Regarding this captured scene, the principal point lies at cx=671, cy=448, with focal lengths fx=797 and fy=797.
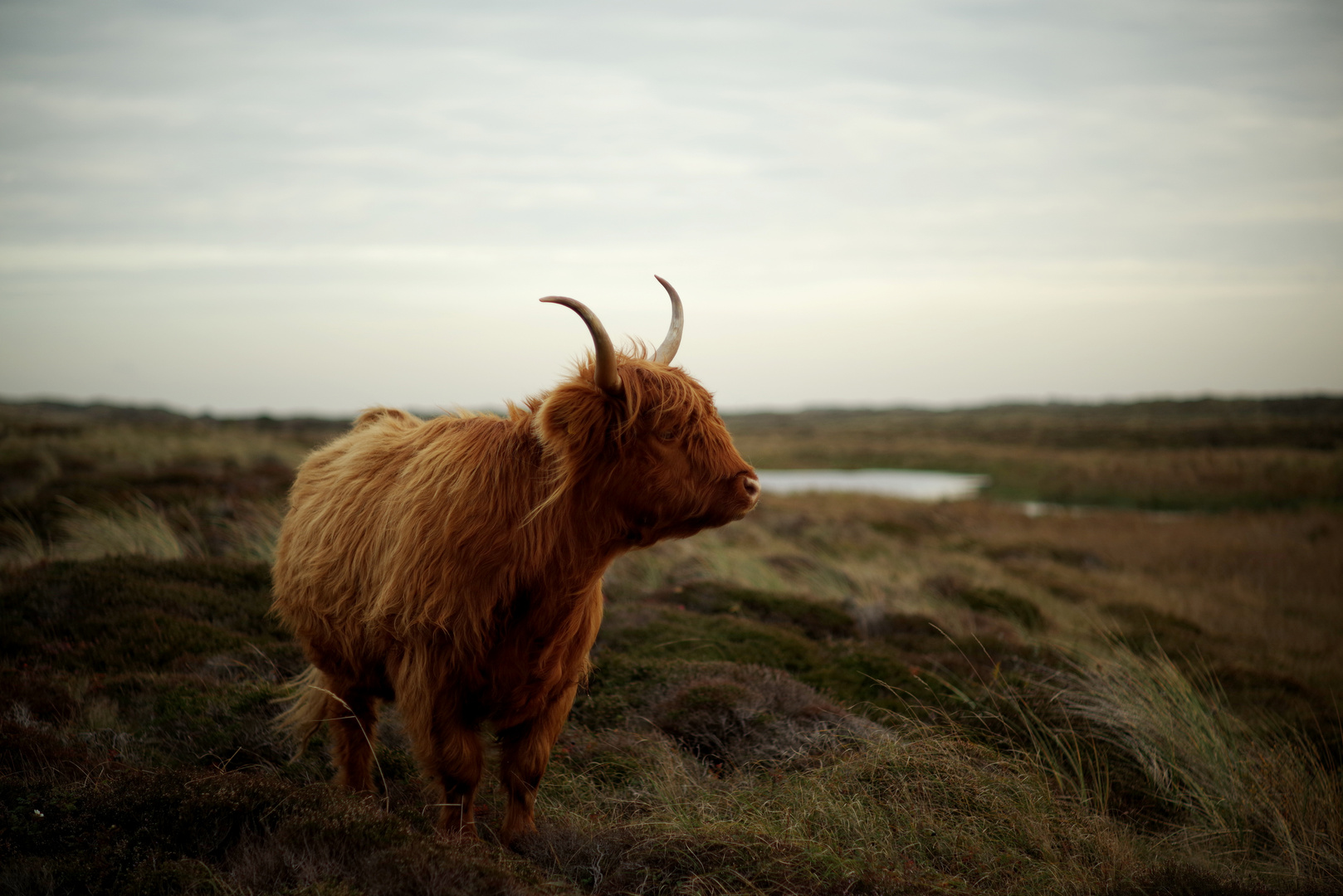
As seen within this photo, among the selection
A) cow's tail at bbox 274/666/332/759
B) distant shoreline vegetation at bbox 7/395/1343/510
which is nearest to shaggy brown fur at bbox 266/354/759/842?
cow's tail at bbox 274/666/332/759

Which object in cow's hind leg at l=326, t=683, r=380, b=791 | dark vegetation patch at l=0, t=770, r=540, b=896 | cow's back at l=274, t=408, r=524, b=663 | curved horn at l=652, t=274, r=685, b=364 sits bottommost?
cow's hind leg at l=326, t=683, r=380, b=791

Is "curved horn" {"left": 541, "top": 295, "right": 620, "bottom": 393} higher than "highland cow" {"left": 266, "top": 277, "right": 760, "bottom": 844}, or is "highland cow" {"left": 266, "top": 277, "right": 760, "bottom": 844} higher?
"curved horn" {"left": 541, "top": 295, "right": 620, "bottom": 393}

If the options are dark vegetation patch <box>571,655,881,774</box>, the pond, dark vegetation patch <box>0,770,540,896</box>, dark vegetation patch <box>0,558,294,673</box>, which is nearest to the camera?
dark vegetation patch <box>0,770,540,896</box>

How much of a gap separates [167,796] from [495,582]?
1311mm

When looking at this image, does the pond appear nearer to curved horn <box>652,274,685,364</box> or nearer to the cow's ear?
curved horn <box>652,274,685,364</box>

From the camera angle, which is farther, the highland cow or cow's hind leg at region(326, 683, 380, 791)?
cow's hind leg at region(326, 683, 380, 791)

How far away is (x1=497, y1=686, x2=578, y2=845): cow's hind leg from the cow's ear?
3.86ft

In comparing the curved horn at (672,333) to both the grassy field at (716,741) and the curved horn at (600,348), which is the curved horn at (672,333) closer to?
the curved horn at (600,348)

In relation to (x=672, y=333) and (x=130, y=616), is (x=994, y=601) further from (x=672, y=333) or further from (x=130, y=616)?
(x=130, y=616)

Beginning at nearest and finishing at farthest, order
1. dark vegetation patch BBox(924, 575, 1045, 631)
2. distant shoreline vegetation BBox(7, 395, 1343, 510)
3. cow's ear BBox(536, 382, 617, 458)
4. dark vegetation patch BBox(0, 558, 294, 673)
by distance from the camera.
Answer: cow's ear BBox(536, 382, 617, 458) < dark vegetation patch BBox(0, 558, 294, 673) < dark vegetation patch BBox(924, 575, 1045, 631) < distant shoreline vegetation BBox(7, 395, 1343, 510)

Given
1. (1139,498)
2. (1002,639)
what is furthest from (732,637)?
(1139,498)

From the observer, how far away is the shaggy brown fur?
313 cm

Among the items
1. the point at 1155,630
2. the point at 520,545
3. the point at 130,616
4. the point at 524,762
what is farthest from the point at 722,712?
the point at 1155,630

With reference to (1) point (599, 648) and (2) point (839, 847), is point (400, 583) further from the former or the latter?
(1) point (599, 648)
